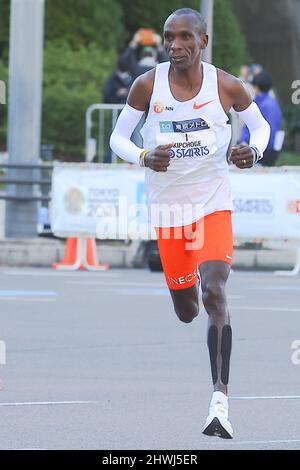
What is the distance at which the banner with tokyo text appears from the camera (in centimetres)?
1730

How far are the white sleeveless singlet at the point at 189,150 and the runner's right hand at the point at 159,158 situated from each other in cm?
17

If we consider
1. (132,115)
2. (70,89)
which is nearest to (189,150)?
(132,115)

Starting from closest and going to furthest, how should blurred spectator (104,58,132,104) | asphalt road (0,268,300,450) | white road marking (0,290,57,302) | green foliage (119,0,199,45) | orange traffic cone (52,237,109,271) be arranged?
asphalt road (0,268,300,450), white road marking (0,290,57,302), orange traffic cone (52,237,109,271), blurred spectator (104,58,132,104), green foliage (119,0,199,45)

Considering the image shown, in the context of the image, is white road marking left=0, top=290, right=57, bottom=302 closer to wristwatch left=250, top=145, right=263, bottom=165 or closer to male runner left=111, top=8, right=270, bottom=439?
male runner left=111, top=8, right=270, bottom=439

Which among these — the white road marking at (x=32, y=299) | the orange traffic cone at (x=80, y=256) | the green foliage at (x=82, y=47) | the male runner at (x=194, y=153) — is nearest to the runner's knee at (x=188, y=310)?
the male runner at (x=194, y=153)

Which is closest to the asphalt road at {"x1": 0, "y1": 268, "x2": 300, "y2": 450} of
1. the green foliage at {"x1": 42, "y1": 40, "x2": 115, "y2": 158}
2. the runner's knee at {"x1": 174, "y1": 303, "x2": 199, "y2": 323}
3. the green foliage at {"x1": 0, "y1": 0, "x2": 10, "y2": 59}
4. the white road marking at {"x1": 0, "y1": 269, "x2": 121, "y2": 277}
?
the runner's knee at {"x1": 174, "y1": 303, "x2": 199, "y2": 323}

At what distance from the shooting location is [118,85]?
21.8 meters

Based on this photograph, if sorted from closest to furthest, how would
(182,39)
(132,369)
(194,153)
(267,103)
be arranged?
(182,39)
(194,153)
(132,369)
(267,103)

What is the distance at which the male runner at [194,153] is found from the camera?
7.56 m

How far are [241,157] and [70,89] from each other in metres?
34.4

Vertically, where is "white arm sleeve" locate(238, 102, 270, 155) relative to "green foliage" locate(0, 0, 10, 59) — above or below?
below

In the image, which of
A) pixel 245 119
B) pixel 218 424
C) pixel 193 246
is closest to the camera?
pixel 218 424

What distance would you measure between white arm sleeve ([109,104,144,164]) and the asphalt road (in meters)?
1.32

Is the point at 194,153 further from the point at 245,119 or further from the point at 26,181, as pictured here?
the point at 26,181
